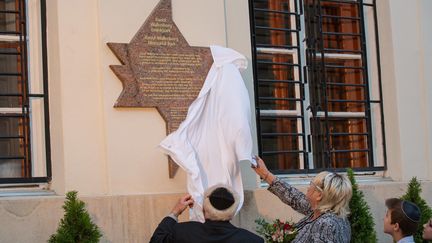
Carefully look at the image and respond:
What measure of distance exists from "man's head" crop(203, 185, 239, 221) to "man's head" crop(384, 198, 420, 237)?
1008 mm

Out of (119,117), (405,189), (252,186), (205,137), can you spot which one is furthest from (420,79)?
(119,117)

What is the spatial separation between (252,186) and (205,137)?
836mm

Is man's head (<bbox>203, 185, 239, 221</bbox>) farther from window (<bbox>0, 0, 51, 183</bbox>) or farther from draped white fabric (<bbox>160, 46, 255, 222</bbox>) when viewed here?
window (<bbox>0, 0, 51, 183</bbox>)

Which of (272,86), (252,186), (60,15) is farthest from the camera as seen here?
(272,86)

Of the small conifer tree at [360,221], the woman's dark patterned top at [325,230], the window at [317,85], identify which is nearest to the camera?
the woman's dark patterned top at [325,230]

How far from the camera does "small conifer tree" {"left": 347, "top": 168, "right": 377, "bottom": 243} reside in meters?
6.74

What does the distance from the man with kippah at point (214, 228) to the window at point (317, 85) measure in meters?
2.58

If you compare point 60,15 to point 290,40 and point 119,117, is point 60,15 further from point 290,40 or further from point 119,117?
point 290,40

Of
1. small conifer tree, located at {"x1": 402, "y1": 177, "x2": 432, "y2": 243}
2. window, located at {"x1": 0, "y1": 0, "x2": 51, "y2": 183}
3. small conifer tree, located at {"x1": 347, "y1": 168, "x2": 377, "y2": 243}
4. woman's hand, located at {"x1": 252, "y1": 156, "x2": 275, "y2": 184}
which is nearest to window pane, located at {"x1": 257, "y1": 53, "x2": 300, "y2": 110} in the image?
small conifer tree, located at {"x1": 347, "y1": 168, "x2": 377, "y2": 243}

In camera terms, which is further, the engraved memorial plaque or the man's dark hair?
the engraved memorial plaque

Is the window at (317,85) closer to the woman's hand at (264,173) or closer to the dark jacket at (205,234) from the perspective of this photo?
the woman's hand at (264,173)

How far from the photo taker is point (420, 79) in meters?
A: 7.75

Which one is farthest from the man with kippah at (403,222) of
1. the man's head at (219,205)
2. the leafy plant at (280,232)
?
the man's head at (219,205)

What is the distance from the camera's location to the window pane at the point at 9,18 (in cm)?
624
